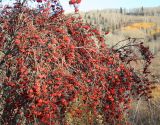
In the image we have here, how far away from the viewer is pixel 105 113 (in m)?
5.45

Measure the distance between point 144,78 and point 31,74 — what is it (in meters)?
2.61

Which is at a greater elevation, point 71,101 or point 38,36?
point 38,36

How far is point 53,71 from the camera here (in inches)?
154

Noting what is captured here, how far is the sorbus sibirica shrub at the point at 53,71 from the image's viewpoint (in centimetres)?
391

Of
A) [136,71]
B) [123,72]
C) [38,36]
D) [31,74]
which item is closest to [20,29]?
[38,36]

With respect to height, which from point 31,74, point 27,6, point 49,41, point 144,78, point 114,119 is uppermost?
point 27,6

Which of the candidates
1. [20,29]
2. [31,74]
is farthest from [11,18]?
[31,74]

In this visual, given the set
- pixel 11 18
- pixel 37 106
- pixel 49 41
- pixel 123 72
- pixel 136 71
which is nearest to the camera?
pixel 37 106

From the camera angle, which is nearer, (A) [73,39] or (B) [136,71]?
(A) [73,39]

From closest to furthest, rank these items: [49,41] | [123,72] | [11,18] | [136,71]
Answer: [49,41], [11,18], [123,72], [136,71]

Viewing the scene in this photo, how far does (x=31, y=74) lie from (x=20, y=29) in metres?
0.75

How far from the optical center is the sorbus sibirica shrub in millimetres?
3914

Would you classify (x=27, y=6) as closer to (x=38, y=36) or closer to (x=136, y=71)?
(x=38, y=36)

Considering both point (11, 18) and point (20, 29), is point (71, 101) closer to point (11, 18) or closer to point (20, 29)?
point (20, 29)
